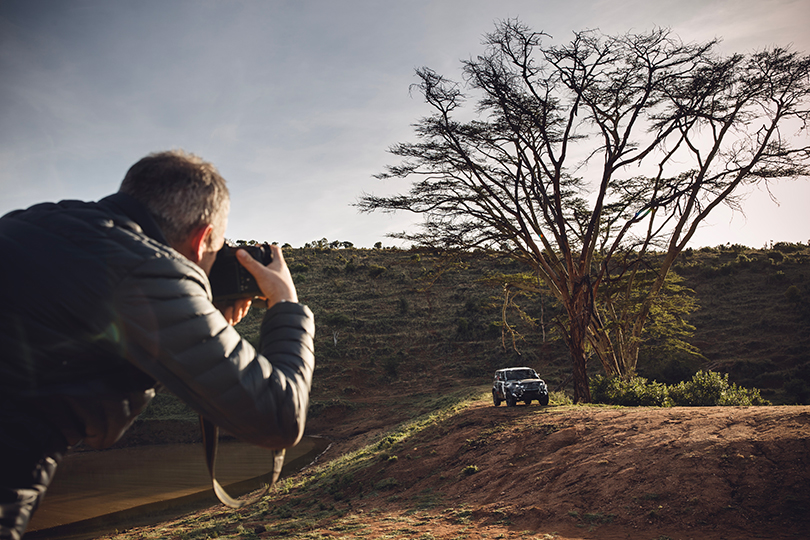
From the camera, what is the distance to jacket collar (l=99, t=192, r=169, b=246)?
1.21 metres

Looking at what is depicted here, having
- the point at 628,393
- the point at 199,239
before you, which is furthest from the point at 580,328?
the point at 199,239

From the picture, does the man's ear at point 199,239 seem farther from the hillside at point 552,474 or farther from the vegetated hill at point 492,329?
the vegetated hill at point 492,329

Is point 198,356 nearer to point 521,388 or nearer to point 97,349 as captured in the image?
point 97,349

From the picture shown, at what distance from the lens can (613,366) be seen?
17.3m

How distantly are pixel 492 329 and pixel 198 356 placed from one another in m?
36.5

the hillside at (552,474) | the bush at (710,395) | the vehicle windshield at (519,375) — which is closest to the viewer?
the hillside at (552,474)

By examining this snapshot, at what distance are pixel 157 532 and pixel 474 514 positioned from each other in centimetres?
737

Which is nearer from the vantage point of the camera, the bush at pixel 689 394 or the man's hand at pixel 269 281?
the man's hand at pixel 269 281

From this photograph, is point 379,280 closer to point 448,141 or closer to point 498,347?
point 498,347

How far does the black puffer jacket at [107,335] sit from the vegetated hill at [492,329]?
717 inches

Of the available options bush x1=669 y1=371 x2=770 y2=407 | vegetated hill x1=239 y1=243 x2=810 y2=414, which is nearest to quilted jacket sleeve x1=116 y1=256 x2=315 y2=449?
bush x1=669 y1=371 x2=770 y2=407

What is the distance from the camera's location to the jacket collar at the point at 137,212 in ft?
3.99

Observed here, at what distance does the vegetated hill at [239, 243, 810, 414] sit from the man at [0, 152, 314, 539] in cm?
1821

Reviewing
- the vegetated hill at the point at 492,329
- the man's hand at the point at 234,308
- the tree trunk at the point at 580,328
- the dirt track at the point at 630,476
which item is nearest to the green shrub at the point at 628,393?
the tree trunk at the point at 580,328
